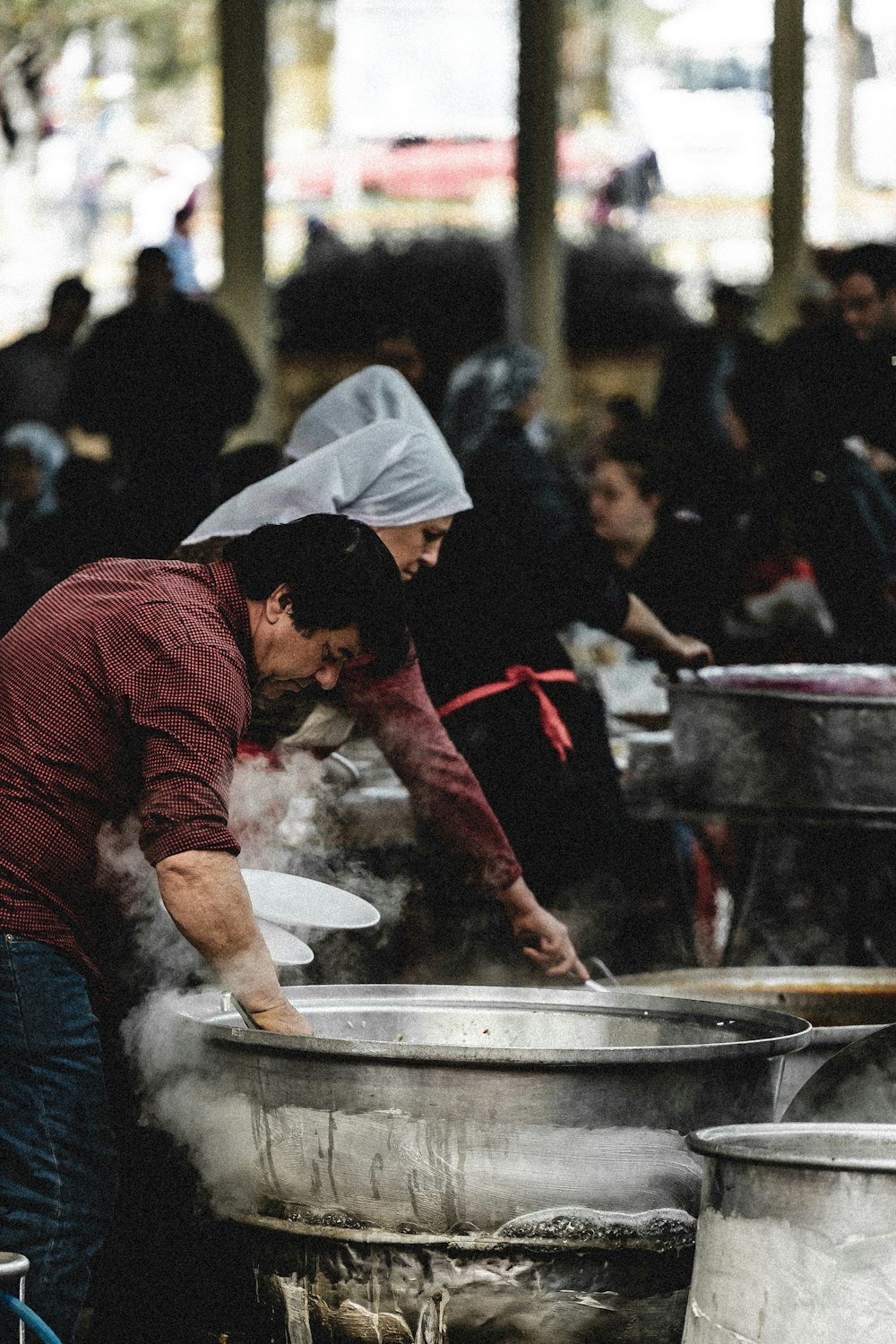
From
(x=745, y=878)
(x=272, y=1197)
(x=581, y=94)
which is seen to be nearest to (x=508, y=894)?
(x=272, y=1197)

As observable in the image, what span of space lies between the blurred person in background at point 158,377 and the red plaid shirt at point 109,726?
4435 mm

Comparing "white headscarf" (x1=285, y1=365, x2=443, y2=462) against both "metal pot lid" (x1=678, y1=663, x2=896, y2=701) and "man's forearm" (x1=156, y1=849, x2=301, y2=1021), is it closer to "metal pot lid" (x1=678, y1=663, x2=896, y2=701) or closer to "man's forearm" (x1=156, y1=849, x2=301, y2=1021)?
"metal pot lid" (x1=678, y1=663, x2=896, y2=701)

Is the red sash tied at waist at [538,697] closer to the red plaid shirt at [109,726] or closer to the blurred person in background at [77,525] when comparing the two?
the blurred person in background at [77,525]

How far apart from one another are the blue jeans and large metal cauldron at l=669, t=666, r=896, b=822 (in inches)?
92.8

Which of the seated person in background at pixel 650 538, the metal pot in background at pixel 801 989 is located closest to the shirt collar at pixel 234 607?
the metal pot in background at pixel 801 989

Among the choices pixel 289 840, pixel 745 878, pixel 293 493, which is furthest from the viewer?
pixel 745 878

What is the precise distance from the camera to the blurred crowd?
6.14m

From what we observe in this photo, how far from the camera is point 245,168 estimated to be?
1097 cm

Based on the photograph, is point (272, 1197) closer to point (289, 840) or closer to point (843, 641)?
point (289, 840)

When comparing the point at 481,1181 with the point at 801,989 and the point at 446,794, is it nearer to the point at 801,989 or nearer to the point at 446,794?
the point at 446,794

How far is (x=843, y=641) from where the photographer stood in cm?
689

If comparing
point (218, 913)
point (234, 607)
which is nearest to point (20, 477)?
point (234, 607)

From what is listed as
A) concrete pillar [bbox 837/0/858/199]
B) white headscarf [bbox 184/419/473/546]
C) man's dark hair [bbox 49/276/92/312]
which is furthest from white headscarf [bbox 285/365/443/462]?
concrete pillar [bbox 837/0/858/199]

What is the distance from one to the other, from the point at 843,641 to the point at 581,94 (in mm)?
7195
